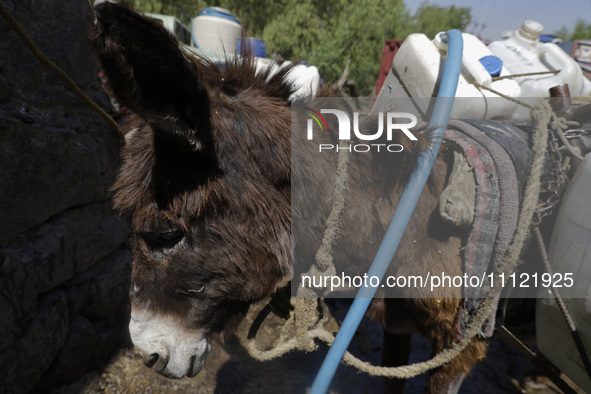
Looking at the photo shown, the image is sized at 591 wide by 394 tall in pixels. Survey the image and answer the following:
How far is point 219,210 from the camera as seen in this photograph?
1.03m

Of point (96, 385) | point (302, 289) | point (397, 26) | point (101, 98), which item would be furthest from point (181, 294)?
point (397, 26)

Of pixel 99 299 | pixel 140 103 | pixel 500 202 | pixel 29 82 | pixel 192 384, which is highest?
pixel 140 103

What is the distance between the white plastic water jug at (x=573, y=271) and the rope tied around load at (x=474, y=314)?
107 millimetres

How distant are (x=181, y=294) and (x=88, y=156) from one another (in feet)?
4.00

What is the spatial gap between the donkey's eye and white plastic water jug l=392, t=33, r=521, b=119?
124 cm

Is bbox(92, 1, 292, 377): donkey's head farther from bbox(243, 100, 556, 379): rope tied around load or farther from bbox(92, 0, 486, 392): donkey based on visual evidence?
bbox(243, 100, 556, 379): rope tied around load

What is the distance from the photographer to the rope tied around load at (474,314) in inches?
44.1

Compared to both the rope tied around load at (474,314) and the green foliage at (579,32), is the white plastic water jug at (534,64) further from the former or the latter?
the green foliage at (579,32)

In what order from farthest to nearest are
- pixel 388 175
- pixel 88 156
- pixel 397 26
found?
1. pixel 397 26
2. pixel 88 156
3. pixel 388 175

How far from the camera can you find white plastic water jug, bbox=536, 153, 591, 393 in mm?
1109

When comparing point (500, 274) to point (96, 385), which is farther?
point (96, 385)

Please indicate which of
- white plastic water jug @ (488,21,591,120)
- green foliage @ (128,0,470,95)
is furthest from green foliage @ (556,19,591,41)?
white plastic water jug @ (488,21,591,120)

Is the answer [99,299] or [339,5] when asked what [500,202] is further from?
[339,5]

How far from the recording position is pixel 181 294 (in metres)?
1.11
